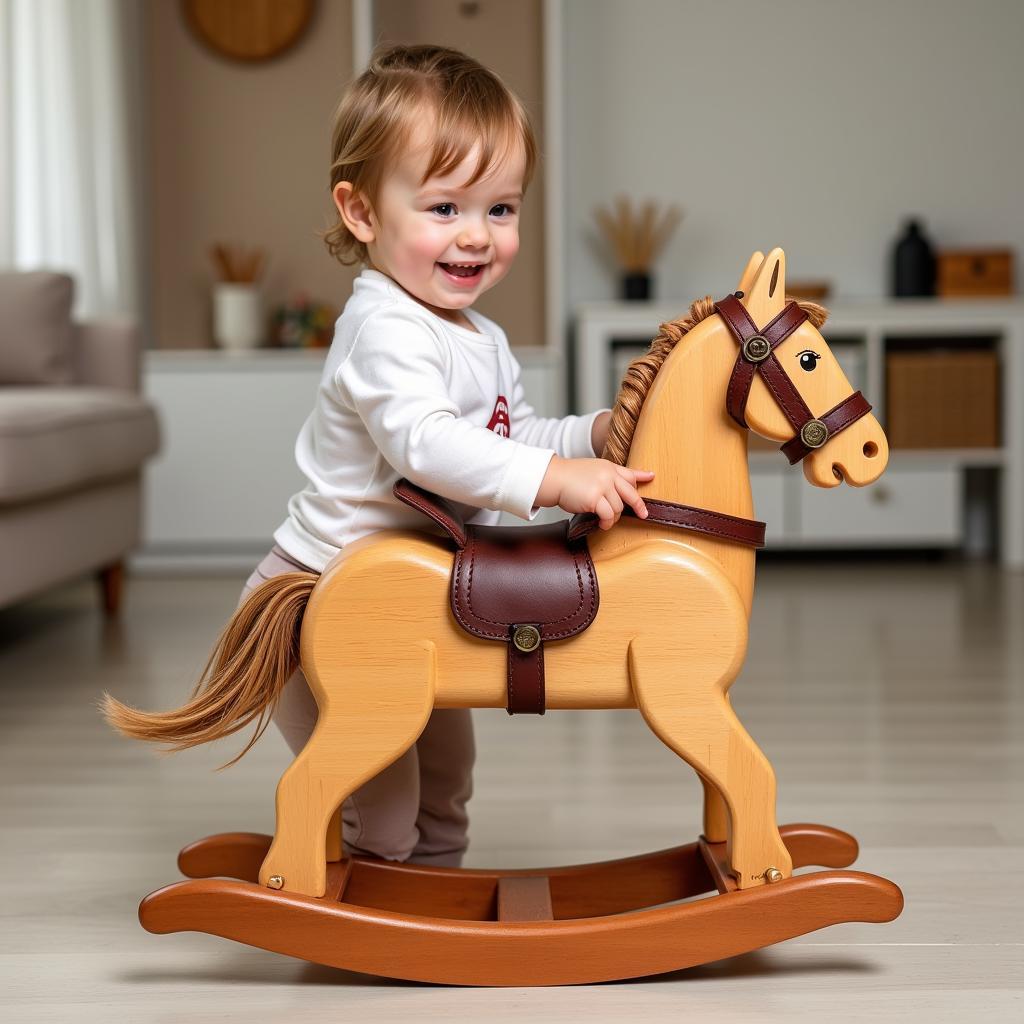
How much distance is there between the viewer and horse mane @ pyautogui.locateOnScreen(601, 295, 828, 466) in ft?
3.30

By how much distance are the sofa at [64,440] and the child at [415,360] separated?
1.14 meters

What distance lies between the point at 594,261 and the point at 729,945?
2.99 meters


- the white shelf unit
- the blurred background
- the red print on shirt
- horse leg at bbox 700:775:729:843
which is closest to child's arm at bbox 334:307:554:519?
the red print on shirt

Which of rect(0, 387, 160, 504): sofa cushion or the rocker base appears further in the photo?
rect(0, 387, 160, 504): sofa cushion

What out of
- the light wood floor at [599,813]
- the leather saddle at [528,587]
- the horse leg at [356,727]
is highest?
the leather saddle at [528,587]

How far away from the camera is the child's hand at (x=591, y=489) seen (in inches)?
37.9

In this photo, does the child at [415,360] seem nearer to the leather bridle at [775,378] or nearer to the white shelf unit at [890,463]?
the leather bridle at [775,378]

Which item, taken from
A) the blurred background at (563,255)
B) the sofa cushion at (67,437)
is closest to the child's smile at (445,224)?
the sofa cushion at (67,437)

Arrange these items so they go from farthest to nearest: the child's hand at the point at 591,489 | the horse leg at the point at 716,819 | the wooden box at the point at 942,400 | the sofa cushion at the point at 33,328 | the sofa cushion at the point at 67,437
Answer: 1. the wooden box at the point at 942,400
2. the sofa cushion at the point at 33,328
3. the sofa cushion at the point at 67,437
4. the horse leg at the point at 716,819
5. the child's hand at the point at 591,489

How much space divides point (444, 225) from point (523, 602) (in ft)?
1.03

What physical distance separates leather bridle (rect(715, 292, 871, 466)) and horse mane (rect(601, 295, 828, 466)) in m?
0.02

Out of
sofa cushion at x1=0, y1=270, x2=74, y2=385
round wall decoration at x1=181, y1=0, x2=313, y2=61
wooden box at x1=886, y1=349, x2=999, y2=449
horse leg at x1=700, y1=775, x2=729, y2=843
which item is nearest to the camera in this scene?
horse leg at x1=700, y1=775, x2=729, y2=843

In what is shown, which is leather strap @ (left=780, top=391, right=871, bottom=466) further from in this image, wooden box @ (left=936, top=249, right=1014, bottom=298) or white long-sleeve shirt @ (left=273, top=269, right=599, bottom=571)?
wooden box @ (left=936, top=249, right=1014, bottom=298)

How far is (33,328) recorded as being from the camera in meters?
2.70
